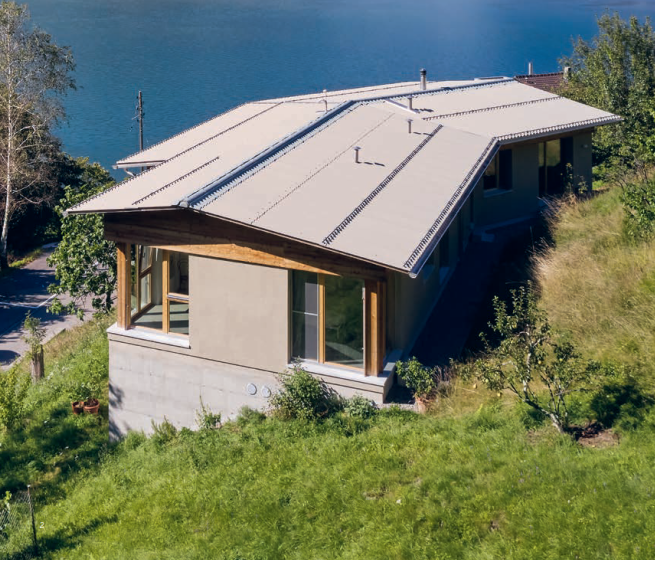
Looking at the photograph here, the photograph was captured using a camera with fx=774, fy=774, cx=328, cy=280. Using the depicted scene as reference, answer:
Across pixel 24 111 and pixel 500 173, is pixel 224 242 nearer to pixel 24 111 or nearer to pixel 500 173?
pixel 500 173

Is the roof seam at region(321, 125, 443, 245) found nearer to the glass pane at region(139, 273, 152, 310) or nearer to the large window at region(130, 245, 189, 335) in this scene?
the large window at region(130, 245, 189, 335)

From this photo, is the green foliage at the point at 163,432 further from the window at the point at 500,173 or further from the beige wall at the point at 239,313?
the window at the point at 500,173

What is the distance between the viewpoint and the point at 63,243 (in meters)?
21.4

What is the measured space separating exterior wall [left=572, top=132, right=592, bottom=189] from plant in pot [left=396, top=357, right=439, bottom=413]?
14.9m

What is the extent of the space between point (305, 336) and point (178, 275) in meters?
3.19

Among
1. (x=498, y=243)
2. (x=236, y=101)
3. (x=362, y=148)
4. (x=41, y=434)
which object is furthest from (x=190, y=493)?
(x=236, y=101)

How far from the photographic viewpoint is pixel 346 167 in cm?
1712

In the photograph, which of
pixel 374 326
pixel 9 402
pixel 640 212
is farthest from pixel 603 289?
pixel 9 402

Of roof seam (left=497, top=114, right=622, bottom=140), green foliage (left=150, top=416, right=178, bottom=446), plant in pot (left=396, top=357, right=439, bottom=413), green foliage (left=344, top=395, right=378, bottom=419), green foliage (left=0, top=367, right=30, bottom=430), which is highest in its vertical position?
roof seam (left=497, top=114, right=622, bottom=140)

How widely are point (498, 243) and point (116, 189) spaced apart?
11354mm

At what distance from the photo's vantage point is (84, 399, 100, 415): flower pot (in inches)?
713

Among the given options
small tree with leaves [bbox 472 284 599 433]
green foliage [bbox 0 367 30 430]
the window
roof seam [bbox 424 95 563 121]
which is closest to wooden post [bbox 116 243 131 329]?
green foliage [bbox 0 367 30 430]

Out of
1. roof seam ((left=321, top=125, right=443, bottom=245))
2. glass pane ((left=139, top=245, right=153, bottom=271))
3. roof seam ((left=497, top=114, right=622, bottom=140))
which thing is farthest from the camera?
roof seam ((left=497, top=114, right=622, bottom=140))

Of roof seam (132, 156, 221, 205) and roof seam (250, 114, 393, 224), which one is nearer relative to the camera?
roof seam (250, 114, 393, 224)
